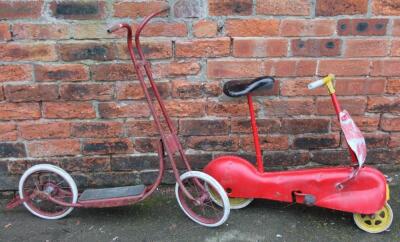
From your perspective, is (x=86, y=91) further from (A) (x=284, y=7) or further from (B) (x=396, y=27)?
(B) (x=396, y=27)

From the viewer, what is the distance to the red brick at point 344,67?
2.51m

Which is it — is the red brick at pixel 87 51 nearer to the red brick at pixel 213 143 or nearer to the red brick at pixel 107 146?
the red brick at pixel 107 146

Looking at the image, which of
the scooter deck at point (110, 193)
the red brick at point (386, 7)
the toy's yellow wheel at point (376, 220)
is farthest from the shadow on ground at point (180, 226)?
the red brick at point (386, 7)

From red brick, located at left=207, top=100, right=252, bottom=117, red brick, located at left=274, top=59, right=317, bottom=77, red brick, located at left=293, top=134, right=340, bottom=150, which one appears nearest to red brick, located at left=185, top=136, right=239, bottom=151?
red brick, located at left=207, top=100, right=252, bottom=117

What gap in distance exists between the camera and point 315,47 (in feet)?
8.13

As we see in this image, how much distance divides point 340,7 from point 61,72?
1.63 meters

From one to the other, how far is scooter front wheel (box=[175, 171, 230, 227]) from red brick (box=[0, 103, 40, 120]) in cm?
96

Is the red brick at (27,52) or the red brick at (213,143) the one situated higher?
the red brick at (27,52)

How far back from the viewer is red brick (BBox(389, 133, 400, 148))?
Result: 2709mm

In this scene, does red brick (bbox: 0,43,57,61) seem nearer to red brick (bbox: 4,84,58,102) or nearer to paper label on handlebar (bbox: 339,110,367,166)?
red brick (bbox: 4,84,58,102)

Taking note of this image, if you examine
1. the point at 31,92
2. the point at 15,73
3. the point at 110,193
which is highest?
the point at 15,73

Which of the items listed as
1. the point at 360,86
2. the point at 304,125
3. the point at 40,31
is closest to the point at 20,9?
the point at 40,31

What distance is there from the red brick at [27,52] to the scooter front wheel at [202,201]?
3.35 feet

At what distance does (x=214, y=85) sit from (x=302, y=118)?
23.0 inches
